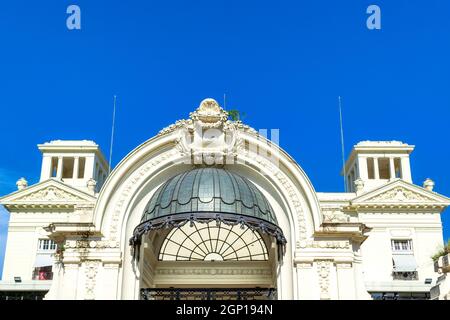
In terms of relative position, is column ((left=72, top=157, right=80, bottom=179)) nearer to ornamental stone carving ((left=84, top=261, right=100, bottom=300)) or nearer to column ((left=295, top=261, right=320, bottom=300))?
ornamental stone carving ((left=84, top=261, right=100, bottom=300))

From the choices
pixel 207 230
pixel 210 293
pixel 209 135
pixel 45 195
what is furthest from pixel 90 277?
pixel 45 195

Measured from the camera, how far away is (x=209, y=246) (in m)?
29.4

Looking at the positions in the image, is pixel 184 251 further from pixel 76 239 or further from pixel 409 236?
pixel 409 236

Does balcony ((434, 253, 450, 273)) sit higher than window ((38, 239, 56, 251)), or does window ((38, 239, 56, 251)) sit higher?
window ((38, 239, 56, 251))

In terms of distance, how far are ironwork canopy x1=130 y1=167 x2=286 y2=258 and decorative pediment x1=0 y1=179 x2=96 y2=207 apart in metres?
25.9

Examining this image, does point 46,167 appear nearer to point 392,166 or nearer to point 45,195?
point 45,195

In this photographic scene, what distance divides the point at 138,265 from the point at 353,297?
8982 millimetres

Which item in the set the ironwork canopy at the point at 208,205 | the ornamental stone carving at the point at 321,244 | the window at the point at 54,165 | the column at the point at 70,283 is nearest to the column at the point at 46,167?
the window at the point at 54,165

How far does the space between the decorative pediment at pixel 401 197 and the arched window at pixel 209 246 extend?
20627mm

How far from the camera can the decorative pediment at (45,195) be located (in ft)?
158

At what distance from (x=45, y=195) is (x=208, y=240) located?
24.0 meters

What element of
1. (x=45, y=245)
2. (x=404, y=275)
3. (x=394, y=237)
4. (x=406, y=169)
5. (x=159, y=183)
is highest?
(x=406, y=169)

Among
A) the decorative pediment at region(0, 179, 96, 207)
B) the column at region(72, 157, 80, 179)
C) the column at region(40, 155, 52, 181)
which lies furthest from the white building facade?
the column at region(72, 157, 80, 179)

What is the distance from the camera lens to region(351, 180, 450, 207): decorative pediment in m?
47.7
